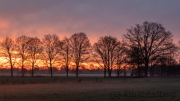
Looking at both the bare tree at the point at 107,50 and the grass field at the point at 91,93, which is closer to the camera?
the grass field at the point at 91,93

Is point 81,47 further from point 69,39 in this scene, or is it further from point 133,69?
point 133,69

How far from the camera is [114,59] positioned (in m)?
115

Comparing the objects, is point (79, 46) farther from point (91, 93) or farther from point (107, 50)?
point (91, 93)

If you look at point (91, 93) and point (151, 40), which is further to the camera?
point (151, 40)

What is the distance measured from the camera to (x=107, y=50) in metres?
114

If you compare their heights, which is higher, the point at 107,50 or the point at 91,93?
the point at 107,50

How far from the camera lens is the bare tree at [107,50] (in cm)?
11380

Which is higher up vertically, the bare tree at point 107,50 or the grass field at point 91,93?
the bare tree at point 107,50

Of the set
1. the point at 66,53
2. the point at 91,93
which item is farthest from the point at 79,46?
the point at 91,93

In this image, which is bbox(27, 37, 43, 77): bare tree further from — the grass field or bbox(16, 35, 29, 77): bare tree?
the grass field

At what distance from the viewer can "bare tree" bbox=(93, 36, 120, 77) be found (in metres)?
114

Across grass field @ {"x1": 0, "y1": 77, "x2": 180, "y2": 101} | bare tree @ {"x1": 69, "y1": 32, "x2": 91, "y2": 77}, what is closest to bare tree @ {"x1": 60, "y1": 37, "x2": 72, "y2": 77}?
bare tree @ {"x1": 69, "y1": 32, "x2": 91, "y2": 77}

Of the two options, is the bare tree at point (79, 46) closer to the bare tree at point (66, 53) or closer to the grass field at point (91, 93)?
the bare tree at point (66, 53)

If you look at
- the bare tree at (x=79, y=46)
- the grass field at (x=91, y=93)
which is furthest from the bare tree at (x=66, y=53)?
the grass field at (x=91, y=93)
